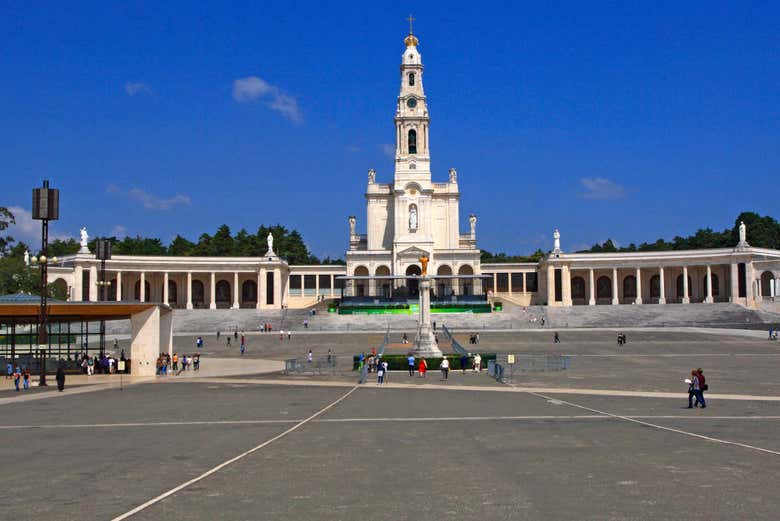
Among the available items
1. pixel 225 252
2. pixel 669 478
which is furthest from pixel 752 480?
pixel 225 252

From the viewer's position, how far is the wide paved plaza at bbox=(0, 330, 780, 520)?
1225cm

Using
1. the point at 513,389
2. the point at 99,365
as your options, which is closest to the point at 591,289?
the point at 99,365

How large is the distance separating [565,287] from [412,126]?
30.3m

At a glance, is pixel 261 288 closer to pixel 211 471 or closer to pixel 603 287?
pixel 603 287

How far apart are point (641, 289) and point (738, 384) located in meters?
76.5

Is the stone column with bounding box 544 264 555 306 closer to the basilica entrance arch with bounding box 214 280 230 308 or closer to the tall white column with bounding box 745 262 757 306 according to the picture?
the tall white column with bounding box 745 262 757 306

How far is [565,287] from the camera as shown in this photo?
101 metres

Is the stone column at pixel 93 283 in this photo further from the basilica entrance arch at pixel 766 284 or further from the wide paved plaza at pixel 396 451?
the basilica entrance arch at pixel 766 284

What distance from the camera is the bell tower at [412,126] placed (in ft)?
357

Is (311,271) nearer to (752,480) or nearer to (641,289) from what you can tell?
(641,289)

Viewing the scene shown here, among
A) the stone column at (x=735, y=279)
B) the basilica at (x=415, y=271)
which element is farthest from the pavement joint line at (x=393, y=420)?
the stone column at (x=735, y=279)

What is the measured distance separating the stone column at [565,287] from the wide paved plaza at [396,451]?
65078 mm

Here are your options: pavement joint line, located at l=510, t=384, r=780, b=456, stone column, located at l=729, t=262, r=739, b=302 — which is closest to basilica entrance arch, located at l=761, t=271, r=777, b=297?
stone column, located at l=729, t=262, r=739, b=302

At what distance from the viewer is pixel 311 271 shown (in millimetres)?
113250
